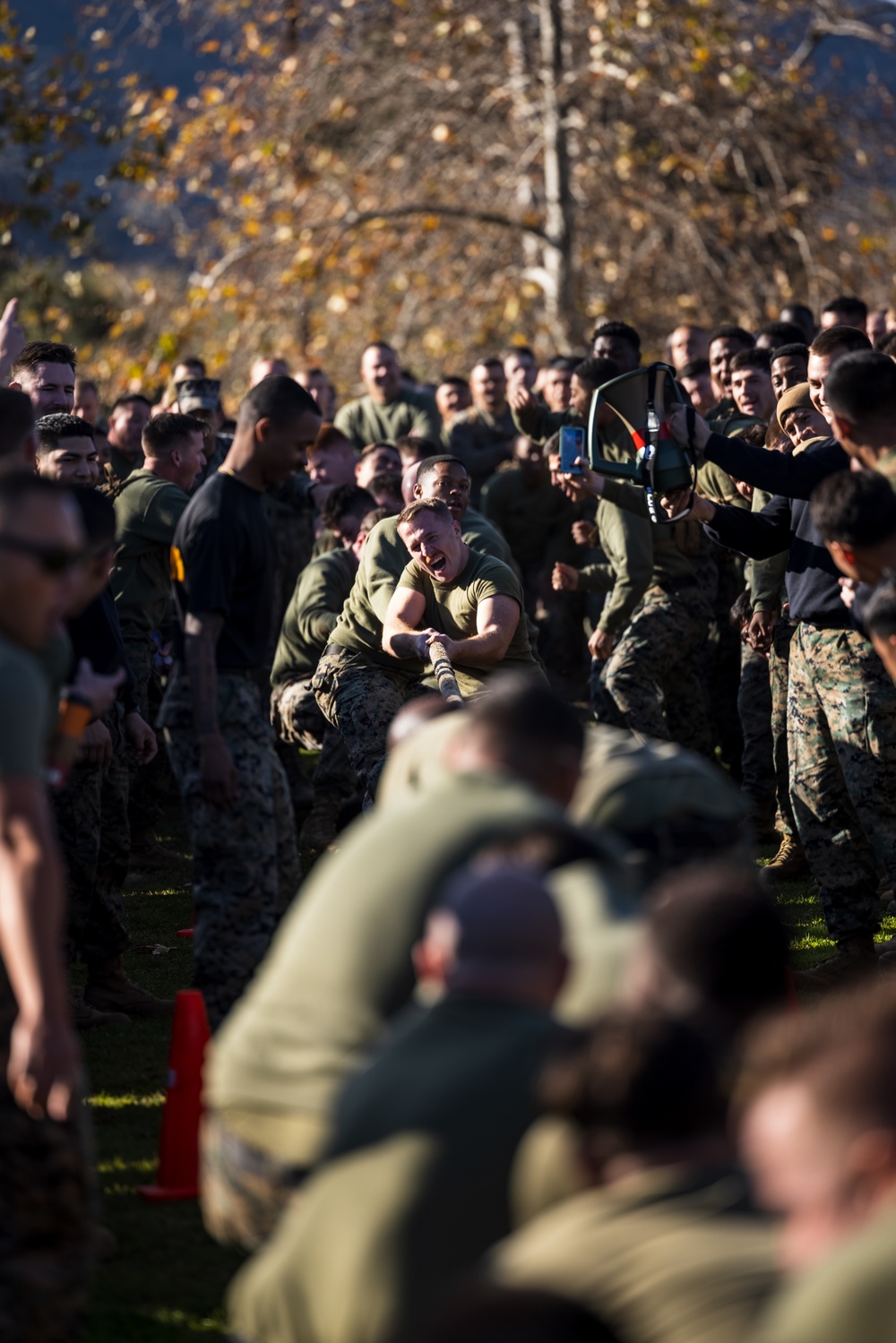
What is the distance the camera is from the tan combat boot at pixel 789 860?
28.2ft

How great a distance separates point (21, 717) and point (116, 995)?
361cm

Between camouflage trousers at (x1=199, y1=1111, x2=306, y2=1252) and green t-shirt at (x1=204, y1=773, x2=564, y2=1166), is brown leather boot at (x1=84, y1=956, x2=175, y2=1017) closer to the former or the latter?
camouflage trousers at (x1=199, y1=1111, x2=306, y2=1252)

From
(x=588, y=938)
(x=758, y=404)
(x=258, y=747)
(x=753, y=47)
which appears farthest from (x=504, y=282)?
(x=588, y=938)

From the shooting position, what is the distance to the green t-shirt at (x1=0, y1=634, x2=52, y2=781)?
11.7ft

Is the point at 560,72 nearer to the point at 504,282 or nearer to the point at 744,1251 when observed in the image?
the point at 504,282

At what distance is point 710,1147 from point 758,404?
7386mm

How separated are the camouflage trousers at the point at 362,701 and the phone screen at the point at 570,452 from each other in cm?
127

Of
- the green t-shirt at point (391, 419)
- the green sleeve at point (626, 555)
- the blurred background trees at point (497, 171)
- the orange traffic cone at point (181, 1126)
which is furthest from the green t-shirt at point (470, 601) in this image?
the blurred background trees at point (497, 171)

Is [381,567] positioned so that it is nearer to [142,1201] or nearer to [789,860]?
[789,860]

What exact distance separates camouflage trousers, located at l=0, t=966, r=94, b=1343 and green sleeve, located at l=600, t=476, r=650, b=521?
5.88 meters

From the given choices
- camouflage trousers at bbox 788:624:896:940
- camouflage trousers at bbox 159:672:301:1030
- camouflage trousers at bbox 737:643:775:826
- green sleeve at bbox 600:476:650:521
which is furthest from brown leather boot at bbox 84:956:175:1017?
green sleeve at bbox 600:476:650:521

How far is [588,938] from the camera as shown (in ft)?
11.1

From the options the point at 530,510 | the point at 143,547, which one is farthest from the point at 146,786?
the point at 530,510

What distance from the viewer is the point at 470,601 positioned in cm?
766
